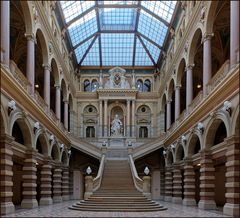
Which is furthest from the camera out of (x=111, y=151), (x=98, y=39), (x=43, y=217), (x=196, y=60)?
(x=98, y=39)

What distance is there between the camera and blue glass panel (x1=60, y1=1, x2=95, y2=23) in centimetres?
3760

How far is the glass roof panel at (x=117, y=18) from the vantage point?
4353cm

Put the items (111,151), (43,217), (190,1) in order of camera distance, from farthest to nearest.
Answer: (111,151) → (190,1) → (43,217)

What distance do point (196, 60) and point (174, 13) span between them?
18.5 feet

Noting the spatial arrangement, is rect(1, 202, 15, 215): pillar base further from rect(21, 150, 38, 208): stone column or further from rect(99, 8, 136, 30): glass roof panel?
rect(99, 8, 136, 30): glass roof panel

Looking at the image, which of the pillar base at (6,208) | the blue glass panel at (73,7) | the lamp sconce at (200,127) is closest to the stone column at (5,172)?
the pillar base at (6,208)

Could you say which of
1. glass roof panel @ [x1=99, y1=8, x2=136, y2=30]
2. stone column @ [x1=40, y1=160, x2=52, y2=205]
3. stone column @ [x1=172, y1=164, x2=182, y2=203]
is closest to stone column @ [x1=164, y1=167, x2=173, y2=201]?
stone column @ [x1=172, y1=164, x2=182, y2=203]

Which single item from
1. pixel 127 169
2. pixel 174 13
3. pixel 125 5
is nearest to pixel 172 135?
pixel 127 169

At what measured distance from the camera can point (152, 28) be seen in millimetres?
44906

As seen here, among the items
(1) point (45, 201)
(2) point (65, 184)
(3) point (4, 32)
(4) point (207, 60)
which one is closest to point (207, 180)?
(4) point (207, 60)

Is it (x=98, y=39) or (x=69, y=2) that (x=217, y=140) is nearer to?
(x=69, y=2)

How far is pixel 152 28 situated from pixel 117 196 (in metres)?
23.7

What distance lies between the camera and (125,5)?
1604 inches

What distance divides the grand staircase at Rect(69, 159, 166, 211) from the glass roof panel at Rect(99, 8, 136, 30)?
17219 mm
